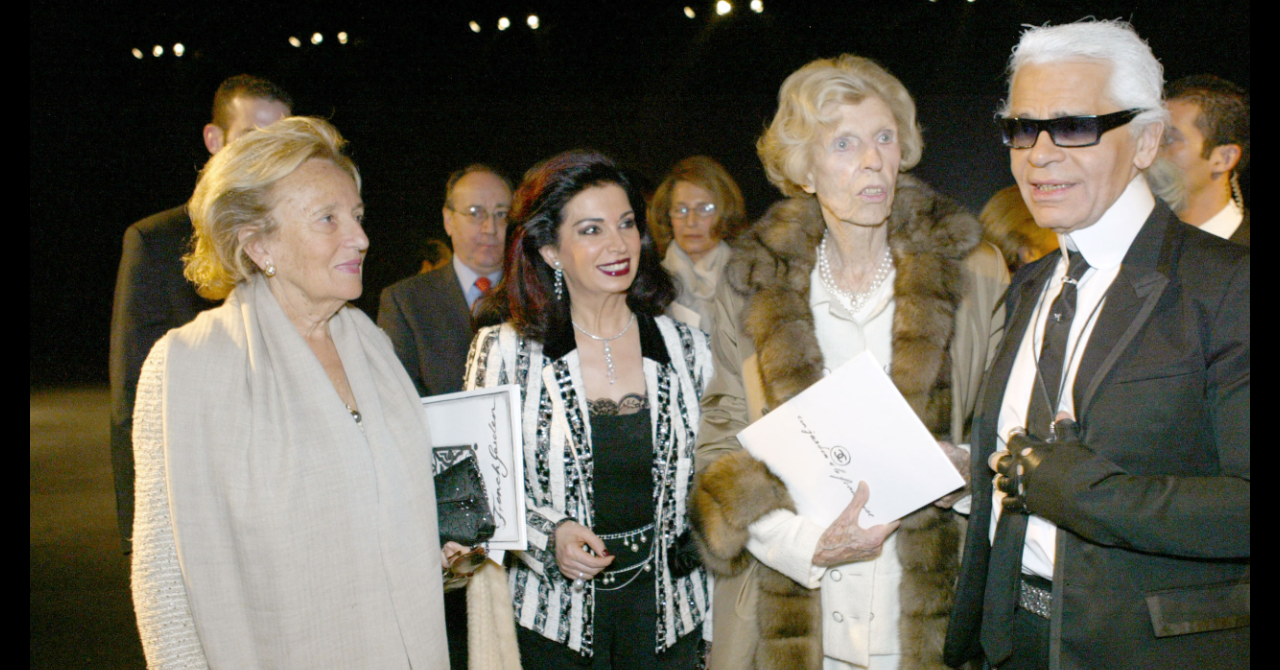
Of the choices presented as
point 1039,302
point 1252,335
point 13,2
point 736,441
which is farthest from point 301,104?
point 1252,335

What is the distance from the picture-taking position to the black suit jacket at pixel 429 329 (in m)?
3.37

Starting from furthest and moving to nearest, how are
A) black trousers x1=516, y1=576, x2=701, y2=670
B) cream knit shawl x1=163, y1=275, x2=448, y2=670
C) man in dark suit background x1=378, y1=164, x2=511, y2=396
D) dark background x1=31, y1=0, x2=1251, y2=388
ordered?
dark background x1=31, y1=0, x2=1251, y2=388, man in dark suit background x1=378, y1=164, x2=511, y2=396, black trousers x1=516, y1=576, x2=701, y2=670, cream knit shawl x1=163, y1=275, x2=448, y2=670

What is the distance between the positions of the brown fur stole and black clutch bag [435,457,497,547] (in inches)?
22.4

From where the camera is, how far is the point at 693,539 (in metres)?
2.16

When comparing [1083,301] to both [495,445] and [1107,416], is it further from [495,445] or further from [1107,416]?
[495,445]

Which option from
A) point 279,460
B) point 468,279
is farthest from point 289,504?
point 468,279

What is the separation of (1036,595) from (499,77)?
6785mm

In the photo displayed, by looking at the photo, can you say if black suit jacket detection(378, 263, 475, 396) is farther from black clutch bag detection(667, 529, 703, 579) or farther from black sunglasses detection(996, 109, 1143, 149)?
black sunglasses detection(996, 109, 1143, 149)

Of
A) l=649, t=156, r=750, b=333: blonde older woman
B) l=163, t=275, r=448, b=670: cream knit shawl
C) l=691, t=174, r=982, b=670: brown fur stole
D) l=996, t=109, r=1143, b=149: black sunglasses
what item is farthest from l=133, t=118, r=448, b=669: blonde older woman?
l=649, t=156, r=750, b=333: blonde older woman

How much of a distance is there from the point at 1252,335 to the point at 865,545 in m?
0.89

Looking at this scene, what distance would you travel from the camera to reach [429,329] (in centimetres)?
345

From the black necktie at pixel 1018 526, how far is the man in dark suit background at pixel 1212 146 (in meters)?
2.06

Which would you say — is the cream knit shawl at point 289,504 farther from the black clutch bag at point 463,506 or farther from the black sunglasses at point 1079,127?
the black sunglasses at point 1079,127

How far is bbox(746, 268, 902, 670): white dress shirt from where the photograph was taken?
75.0 inches
